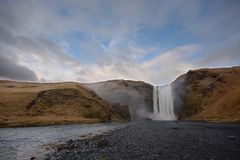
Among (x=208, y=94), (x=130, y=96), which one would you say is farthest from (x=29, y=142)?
(x=130, y=96)

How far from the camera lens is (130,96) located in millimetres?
110375

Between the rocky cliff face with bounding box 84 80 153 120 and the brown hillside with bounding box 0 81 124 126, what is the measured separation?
86.3ft

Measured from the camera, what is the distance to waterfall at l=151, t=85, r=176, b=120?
94.4 metres

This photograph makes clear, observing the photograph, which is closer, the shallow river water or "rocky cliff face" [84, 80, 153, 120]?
Result: the shallow river water

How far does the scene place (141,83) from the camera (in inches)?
4663

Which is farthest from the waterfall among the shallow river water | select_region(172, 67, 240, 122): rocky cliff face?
the shallow river water

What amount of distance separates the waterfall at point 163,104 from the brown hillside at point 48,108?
91.3ft

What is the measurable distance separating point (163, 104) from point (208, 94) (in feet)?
70.0

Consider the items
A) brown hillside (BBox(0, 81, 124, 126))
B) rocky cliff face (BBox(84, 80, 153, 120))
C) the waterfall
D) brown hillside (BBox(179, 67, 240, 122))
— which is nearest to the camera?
brown hillside (BBox(0, 81, 124, 126))

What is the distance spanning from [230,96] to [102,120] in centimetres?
4175

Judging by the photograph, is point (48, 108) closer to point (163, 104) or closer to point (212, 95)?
point (163, 104)

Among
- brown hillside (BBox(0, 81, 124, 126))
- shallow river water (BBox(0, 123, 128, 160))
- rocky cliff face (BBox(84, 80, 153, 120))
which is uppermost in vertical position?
rocky cliff face (BBox(84, 80, 153, 120))

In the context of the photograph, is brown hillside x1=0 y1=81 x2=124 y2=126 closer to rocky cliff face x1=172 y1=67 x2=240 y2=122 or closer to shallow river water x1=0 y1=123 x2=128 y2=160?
shallow river water x1=0 y1=123 x2=128 y2=160

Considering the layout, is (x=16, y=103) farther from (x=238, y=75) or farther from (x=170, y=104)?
(x=238, y=75)
